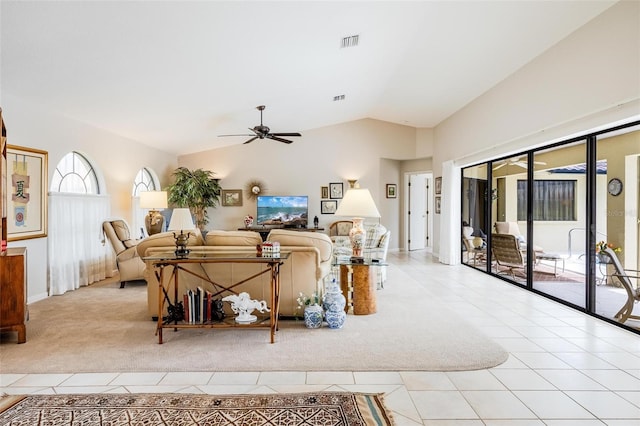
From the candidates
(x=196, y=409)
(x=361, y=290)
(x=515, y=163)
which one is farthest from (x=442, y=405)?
(x=515, y=163)

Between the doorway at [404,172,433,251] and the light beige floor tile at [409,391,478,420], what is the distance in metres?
7.52

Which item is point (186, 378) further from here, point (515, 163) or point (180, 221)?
point (515, 163)

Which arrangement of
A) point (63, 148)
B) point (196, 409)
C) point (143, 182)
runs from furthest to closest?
point (143, 182)
point (63, 148)
point (196, 409)

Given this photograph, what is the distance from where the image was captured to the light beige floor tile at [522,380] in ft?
7.68

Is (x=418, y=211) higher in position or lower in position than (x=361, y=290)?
higher

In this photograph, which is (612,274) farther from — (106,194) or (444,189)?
(106,194)

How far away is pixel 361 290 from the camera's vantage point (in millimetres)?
3898

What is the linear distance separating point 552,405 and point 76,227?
6.00m

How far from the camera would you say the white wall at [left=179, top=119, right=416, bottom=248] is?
8875 millimetres

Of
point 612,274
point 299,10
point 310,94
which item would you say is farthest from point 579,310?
point 310,94

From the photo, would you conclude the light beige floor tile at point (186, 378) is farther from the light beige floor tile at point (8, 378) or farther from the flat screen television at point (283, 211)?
the flat screen television at point (283, 211)

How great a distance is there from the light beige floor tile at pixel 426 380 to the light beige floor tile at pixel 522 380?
39 cm

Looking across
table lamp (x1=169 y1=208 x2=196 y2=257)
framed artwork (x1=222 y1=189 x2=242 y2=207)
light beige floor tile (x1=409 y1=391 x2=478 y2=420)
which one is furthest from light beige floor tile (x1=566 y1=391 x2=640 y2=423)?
framed artwork (x1=222 y1=189 x2=242 y2=207)

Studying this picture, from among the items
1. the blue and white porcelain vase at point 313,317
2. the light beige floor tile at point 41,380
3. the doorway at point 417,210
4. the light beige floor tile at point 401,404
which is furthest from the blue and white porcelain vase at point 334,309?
the doorway at point 417,210
